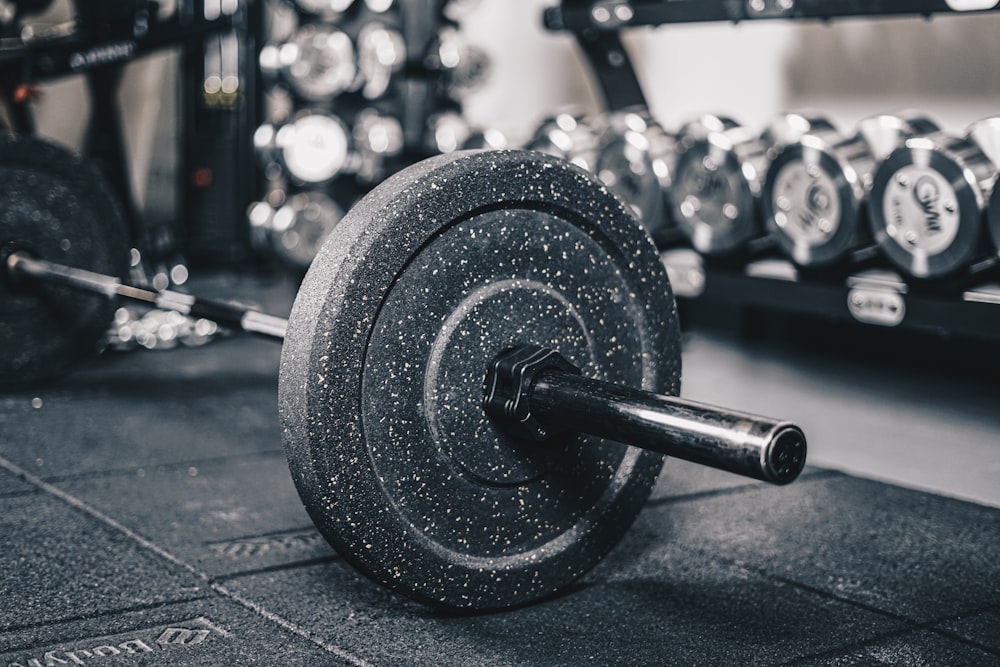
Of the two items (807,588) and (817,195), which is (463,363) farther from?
(817,195)

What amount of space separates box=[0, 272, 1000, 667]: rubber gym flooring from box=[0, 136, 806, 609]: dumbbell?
0.08 m

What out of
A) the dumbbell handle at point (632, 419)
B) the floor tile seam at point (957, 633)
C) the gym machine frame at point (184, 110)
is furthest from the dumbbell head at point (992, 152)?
the gym machine frame at point (184, 110)

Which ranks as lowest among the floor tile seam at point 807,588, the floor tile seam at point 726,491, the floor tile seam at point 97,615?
the floor tile seam at point 726,491

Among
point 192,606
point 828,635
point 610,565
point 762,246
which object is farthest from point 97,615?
point 762,246

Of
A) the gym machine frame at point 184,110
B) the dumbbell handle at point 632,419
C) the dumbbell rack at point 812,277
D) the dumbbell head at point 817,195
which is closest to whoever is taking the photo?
the dumbbell handle at point 632,419

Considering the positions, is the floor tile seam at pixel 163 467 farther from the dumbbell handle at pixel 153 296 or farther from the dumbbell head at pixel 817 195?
the dumbbell head at pixel 817 195

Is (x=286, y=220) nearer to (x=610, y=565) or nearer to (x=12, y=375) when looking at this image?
(x=12, y=375)

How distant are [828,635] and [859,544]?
0.99 ft

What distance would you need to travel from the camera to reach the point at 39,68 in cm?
272

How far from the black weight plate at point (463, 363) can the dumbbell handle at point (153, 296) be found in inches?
12.1

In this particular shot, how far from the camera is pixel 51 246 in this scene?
6.24ft

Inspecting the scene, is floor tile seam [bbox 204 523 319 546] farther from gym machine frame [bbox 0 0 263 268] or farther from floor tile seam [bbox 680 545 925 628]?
gym machine frame [bbox 0 0 263 268]

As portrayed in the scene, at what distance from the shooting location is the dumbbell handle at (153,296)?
51.9 inches

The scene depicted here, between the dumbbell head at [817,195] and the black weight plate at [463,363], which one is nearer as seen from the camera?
the black weight plate at [463,363]
